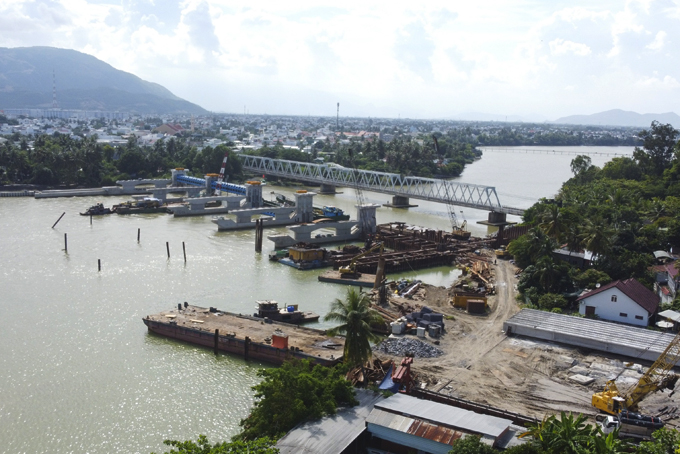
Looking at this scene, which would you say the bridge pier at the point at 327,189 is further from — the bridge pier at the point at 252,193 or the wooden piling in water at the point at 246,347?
the wooden piling in water at the point at 246,347

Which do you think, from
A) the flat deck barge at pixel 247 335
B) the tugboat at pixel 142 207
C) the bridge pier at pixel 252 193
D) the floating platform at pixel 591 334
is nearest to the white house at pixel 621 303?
the floating platform at pixel 591 334

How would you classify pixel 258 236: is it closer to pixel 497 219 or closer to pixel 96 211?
pixel 96 211

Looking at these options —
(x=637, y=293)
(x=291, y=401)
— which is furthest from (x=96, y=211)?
(x=637, y=293)

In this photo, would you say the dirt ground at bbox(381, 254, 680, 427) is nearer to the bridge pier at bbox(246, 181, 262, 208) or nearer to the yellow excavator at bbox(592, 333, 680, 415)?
the yellow excavator at bbox(592, 333, 680, 415)

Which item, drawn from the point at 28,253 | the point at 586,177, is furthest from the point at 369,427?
the point at 586,177

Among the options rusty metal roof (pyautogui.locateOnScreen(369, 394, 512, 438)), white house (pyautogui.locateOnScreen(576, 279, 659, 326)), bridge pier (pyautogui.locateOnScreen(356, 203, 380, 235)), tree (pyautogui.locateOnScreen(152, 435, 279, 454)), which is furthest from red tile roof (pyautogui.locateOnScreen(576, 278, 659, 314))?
bridge pier (pyautogui.locateOnScreen(356, 203, 380, 235))
